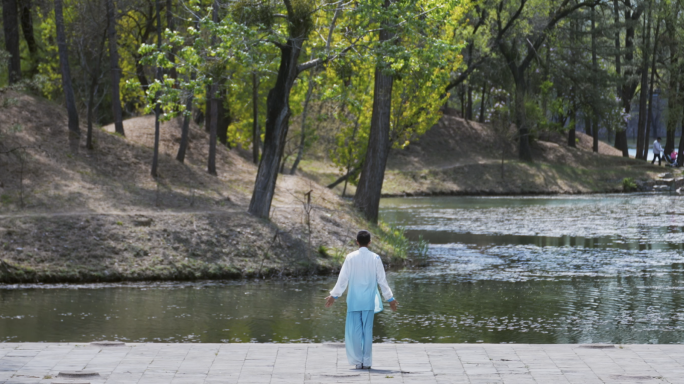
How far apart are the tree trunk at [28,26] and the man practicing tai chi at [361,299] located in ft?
86.4

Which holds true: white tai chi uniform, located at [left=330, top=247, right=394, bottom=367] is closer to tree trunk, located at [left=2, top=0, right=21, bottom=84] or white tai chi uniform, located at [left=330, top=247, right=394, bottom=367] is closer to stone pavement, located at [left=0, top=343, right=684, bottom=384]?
stone pavement, located at [left=0, top=343, right=684, bottom=384]

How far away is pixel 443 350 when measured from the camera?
9.68 meters

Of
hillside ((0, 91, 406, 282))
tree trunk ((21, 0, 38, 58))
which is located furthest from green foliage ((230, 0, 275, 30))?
tree trunk ((21, 0, 38, 58))

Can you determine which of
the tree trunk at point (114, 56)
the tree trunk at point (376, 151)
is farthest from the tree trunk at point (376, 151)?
the tree trunk at point (114, 56)

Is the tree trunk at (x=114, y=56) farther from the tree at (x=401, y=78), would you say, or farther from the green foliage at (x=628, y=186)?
the green foliage at (x=628, y=186)

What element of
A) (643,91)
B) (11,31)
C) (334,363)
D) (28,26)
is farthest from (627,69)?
(334,363)

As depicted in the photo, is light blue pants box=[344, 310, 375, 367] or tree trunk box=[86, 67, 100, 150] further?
tree trunk box=[86, 67, 100, 150]

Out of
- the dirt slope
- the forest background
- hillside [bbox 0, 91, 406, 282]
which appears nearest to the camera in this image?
hillside [bbox 0, 91, 406, 282]

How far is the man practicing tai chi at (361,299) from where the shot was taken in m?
8.64

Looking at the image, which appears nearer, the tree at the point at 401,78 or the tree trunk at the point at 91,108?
the tree at the point at 401,78

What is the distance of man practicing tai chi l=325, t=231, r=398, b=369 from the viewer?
864 cm

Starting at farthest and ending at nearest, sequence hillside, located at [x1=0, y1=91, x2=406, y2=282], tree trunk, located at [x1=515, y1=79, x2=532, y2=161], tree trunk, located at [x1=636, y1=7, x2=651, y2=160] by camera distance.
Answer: tree trunk, located at [x1=636, y1=7, x2=651, y2=160] < tree trunk, located at [x1=515, y1=79, x2=532, y2=161] < hillside, located at [x1=0, y1=91, x2=406, y2=282]

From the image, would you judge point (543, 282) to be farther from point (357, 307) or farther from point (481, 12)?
point (481, 12)

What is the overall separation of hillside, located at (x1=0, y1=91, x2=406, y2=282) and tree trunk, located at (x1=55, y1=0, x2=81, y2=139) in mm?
447
